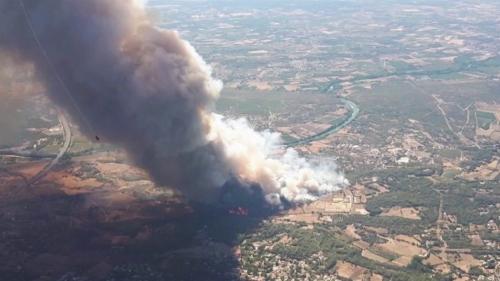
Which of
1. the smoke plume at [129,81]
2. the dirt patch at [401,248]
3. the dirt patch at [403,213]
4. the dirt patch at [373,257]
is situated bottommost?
the dirt patch at [403,213]

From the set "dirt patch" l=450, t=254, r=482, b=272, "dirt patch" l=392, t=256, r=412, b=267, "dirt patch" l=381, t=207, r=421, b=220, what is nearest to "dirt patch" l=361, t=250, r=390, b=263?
"dirt patch" l=392, t=256, r=412, b=267

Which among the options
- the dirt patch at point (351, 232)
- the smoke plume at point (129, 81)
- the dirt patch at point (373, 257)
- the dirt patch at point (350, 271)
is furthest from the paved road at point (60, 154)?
the dirt patch at point (373, 257)

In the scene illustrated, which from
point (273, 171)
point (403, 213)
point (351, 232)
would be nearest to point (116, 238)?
point (273, 171)

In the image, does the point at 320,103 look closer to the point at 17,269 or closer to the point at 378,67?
the point at 378,67

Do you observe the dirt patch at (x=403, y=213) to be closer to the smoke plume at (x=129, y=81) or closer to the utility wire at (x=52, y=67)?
the smoke plume at (x=129, y=81)

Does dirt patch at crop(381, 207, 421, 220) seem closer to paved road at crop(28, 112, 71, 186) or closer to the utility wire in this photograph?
the utility wire

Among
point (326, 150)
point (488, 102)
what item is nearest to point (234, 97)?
point (326, 150)
